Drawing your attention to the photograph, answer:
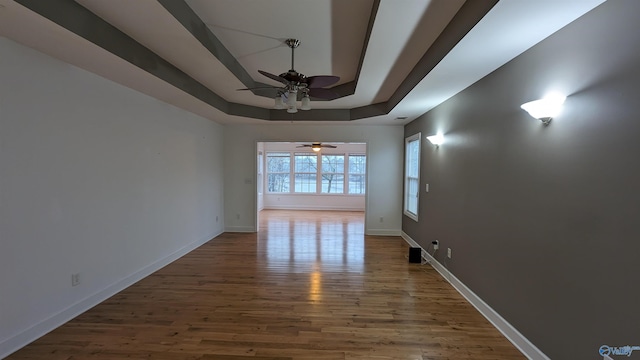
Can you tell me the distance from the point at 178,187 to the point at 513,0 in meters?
4.59

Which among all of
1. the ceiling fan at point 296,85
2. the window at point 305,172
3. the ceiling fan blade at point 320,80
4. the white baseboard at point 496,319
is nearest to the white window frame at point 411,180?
the white baseboard at point 496,319

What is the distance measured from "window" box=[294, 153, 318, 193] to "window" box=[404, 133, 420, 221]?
14.8 ft

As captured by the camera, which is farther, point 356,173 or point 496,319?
point 356,173

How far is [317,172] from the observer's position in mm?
10055

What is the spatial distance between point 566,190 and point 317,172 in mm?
8357

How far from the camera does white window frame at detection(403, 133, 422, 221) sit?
514 cm

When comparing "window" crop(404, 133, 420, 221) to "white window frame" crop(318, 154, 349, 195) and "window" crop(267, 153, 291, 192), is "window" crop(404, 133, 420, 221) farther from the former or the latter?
"window" crop(267, 153, 291, 192)

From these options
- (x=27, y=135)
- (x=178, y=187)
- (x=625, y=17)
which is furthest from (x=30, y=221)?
(x=625, y=17)

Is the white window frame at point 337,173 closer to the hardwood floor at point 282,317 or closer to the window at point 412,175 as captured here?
the window at point 412,175

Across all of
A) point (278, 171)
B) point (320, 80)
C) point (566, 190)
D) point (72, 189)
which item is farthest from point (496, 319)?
point (278, 171)

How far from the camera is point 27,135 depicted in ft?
7.59

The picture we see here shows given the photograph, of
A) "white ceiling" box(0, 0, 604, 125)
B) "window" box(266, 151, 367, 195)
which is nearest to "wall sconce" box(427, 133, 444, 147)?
Answer: "white ceiling" box(0, 0, 604, 125)

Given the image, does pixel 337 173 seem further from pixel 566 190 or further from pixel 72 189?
pixel 566 190

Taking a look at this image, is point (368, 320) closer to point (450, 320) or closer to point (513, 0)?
point (450, 320)
